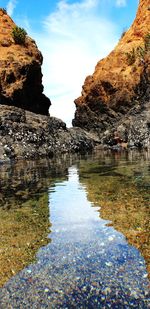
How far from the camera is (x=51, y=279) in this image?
187 inches

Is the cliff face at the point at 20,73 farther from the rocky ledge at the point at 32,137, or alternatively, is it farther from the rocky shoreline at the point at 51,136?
the rocky ledge at the point at 32,137

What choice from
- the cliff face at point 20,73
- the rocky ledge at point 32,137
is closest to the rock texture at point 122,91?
the rocky ledge at point 32,137

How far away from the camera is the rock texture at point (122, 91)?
44781mm

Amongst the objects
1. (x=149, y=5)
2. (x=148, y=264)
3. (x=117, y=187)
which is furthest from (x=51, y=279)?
(x=149, y=5)

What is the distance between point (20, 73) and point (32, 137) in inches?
389

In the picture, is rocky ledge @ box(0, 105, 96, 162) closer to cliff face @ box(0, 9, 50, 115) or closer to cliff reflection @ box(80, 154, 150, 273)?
cliff face @ box(0, 9, 50, 115)

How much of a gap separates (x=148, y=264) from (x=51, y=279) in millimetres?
1546

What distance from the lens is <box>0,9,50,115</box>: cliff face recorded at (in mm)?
36688

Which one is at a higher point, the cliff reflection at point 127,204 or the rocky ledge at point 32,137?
the rocky ledge at point 32,137

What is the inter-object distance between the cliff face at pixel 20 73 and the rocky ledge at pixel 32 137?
154 inches

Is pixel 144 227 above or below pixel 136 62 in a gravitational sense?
below

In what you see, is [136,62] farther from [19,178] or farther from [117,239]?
[117,239]

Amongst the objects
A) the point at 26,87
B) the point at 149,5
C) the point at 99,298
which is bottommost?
the point at 99,298

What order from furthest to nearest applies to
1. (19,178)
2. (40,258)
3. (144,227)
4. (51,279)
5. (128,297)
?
(19,178)
(144,227)
(40,258)
(51,279)
(128,297)
